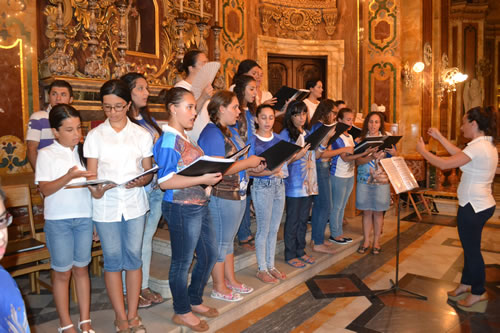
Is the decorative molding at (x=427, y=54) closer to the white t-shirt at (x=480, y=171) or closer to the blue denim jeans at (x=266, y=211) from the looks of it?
the white t-shirt at (x=480, y=171)

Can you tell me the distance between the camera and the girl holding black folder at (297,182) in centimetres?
350

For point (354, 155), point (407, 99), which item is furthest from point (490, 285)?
point (407, 99)

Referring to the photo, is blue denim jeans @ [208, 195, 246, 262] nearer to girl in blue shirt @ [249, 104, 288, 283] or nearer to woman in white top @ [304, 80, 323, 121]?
girl in blue shirt @ [249, 104, 288, 283]

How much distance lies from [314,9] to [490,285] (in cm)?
602

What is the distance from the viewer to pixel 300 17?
7.87m

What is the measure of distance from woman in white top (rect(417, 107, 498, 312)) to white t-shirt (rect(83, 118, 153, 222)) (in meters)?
2.15

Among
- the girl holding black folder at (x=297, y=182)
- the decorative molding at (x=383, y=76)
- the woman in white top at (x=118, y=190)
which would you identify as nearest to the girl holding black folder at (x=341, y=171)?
the girl holding black folder at (x=297, y=182)

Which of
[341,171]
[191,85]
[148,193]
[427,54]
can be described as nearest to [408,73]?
[427,54]

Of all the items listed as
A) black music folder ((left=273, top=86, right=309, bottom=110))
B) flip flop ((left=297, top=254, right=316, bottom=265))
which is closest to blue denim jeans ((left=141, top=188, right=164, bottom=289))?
black music folder ((left=273, top=86, right=309, bottom=110))

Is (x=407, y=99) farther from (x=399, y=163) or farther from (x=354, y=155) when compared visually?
(x=399, y=163)

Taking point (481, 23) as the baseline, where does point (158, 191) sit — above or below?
below

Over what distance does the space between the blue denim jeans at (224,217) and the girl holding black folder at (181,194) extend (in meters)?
0.16

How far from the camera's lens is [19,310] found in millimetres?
938

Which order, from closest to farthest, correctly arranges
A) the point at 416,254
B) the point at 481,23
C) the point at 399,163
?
the point at 399,163, the point at 416,254, the point at 481,23
